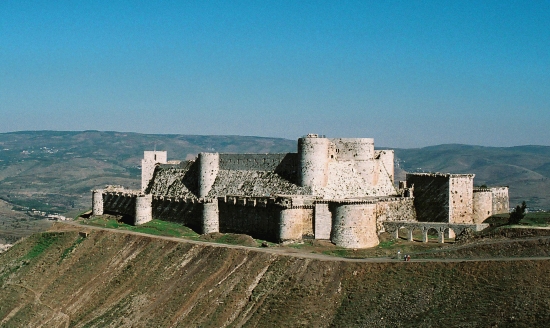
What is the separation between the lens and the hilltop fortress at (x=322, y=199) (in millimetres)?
66188

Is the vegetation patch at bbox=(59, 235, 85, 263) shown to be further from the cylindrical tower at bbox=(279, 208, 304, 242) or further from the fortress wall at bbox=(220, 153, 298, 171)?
the cylindrical tower at bbox=(279, 208, 304, 242)

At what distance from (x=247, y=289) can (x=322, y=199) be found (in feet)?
48.7

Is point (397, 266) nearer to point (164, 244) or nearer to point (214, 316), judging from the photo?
point (214, 316)

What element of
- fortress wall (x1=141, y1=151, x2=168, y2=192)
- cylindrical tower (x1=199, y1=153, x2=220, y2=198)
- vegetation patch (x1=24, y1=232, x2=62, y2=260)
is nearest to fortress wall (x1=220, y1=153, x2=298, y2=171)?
cylindrical tower (x1=199, y1=153, x2=220, y2=198)

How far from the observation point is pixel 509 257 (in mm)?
52531

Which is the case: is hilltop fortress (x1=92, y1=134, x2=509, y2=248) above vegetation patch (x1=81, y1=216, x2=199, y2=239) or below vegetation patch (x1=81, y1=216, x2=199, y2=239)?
above

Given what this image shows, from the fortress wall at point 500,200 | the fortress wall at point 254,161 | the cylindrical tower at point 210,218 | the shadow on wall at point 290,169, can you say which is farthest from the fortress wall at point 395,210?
the cylindrical tower at point 210,218

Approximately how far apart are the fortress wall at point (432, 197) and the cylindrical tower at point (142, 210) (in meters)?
31.4

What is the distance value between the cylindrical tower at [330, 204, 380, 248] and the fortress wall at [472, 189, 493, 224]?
14.9 m

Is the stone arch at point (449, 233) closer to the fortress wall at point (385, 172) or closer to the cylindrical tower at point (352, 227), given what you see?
the cylindrical tower at point (352, 227)

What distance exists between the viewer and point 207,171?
83.9 meters

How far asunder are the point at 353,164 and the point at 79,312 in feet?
104

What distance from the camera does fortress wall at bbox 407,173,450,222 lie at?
A: 72.8 metres

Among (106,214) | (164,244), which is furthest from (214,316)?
(106,214)
